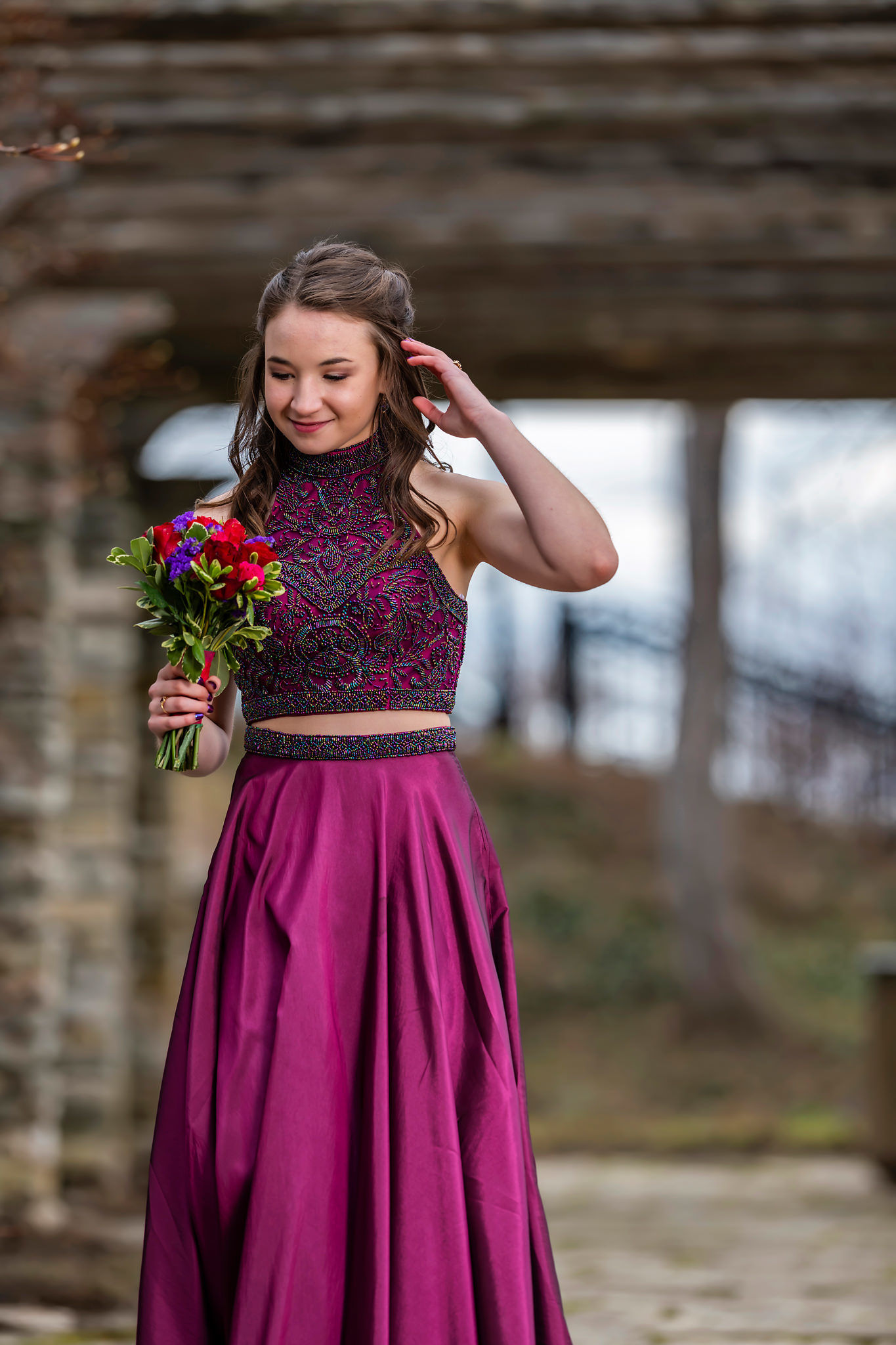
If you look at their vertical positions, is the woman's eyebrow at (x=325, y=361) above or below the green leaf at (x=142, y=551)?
above

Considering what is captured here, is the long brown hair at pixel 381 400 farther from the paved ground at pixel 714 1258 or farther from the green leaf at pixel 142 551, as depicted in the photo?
the paved ground at pixel 714 1258

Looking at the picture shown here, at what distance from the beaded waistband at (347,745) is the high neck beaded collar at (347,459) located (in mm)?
411

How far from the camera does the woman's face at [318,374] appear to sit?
7.43ft

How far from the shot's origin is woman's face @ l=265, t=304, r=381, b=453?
227cm

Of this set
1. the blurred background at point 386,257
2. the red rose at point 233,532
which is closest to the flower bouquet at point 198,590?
the red rose at point 233,532

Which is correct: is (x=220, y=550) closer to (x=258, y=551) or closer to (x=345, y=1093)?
(x=258, y=551)

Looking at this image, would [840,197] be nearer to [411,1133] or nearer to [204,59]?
[204,59]

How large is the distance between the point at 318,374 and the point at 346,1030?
972 millimetres

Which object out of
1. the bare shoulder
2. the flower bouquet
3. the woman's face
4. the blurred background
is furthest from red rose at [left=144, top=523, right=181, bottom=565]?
the blurred background

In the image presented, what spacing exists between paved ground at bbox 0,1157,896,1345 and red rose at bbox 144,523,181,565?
8.44ft

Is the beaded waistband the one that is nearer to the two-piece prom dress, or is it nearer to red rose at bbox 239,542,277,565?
the two-piece prom dress

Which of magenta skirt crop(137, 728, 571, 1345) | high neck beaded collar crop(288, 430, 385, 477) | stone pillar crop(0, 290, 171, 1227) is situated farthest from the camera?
stone pillar crop(0, 290, 171, 1227)

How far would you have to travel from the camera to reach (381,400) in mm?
2383

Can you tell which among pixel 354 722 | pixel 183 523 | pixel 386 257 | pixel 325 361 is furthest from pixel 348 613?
pixel 386 257
